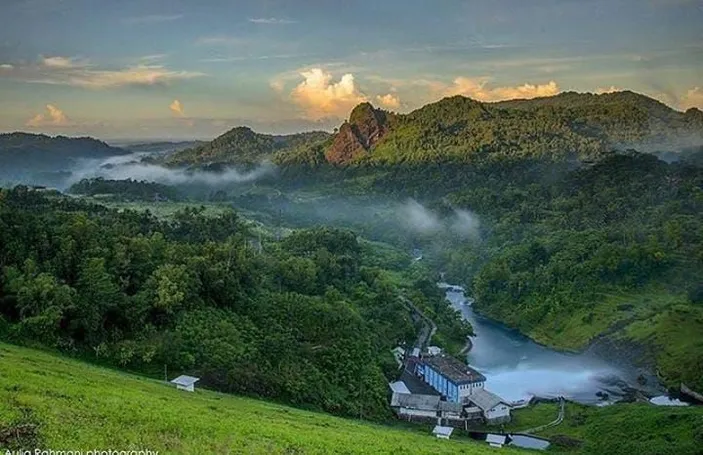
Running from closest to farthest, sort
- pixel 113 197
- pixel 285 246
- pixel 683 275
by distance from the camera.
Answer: pixel 683 275, pixel 285 246, pixel 113 197

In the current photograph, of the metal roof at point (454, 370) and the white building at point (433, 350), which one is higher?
the metal roof at point (454, 370)

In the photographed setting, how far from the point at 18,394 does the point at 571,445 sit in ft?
99.7

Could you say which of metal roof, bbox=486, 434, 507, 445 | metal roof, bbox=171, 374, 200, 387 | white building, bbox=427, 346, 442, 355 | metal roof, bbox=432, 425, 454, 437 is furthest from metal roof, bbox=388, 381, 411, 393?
metal roof, bbox=171, 374, 200, 387

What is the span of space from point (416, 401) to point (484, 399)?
4457mm

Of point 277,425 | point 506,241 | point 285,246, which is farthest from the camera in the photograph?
point 506,241

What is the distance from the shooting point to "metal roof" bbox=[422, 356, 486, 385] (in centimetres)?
4491

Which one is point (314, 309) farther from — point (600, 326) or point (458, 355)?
point (600, 326)

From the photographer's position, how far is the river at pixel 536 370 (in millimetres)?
51812

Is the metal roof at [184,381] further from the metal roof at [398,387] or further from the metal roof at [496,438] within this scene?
the metal roof at [398,387]

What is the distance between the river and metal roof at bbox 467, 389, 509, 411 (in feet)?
21.6

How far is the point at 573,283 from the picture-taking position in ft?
251

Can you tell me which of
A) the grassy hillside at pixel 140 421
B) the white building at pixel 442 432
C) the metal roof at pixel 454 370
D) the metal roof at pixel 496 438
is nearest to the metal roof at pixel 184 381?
the grassy hillside at pixel 140 421

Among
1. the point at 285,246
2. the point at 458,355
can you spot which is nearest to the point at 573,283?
the point at 458,355

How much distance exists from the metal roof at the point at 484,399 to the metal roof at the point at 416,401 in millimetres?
2478
